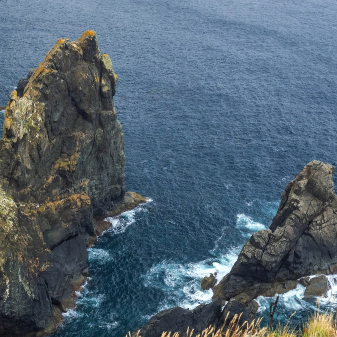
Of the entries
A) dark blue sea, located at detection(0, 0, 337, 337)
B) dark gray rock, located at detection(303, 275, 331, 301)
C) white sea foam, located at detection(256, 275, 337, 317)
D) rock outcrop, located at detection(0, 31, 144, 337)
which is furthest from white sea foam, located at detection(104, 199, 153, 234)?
dark gray rock, located at detection(303, 275, 331, 301)

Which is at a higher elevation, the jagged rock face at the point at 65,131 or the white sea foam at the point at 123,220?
the jagged rock face at the point at 65,131

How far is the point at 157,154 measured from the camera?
129 m

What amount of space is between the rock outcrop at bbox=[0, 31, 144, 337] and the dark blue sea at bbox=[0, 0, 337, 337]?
6.20 m

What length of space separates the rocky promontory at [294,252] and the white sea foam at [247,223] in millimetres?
11300

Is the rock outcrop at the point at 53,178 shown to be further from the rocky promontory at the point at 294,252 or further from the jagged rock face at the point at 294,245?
the jagged rock face at the point at 294,245

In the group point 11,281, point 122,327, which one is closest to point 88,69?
point 11,281

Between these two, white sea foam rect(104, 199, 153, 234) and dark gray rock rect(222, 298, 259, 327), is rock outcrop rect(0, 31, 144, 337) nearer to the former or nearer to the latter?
white sea foam rect(104, 199, 153, 234)

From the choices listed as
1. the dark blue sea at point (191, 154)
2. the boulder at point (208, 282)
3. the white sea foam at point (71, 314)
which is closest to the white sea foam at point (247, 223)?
the dark blue sea at point (191, 154)

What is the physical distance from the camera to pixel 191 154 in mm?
130375

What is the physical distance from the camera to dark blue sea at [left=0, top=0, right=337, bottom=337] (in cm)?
8800

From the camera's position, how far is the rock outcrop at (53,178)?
7500 cm

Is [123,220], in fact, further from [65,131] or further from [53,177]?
[65,131]

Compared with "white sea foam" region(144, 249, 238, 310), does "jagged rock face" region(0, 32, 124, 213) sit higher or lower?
higher

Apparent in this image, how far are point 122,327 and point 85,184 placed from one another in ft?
105
